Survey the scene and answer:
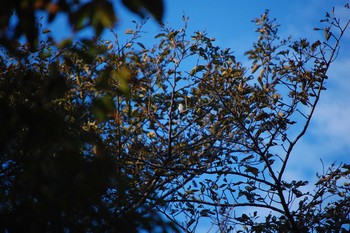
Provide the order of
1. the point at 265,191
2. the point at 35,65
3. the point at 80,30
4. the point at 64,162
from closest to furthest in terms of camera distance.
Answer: the point at 80,30 < the point at 64,162 < the point at 265,191 < the point at 35,65

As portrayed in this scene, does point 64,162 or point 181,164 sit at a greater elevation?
point 181,164

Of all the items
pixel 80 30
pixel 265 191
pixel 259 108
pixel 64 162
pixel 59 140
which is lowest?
pixel 64 162

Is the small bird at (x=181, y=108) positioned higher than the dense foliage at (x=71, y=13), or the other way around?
the small bird at (x=181, y=108)

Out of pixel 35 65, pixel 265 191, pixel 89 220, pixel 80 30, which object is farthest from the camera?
pixel 35 65

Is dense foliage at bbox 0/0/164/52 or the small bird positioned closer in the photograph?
dense foliage at bbox 0/0/164/52

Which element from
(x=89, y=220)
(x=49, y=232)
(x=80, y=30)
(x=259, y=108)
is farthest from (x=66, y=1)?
(x=259, y=108)

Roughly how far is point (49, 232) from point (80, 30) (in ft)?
3.01

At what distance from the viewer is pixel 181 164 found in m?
5.11

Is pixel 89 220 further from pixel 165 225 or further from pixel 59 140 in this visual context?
pixel 59 140

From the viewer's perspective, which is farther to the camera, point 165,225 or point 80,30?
point 165,225

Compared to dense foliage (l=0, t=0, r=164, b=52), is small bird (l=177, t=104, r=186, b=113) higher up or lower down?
higher up

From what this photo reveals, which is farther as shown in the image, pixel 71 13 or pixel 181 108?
pixel 181 108

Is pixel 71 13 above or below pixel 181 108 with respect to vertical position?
below

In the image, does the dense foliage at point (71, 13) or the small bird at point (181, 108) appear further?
the small bird at point (181, 108)
